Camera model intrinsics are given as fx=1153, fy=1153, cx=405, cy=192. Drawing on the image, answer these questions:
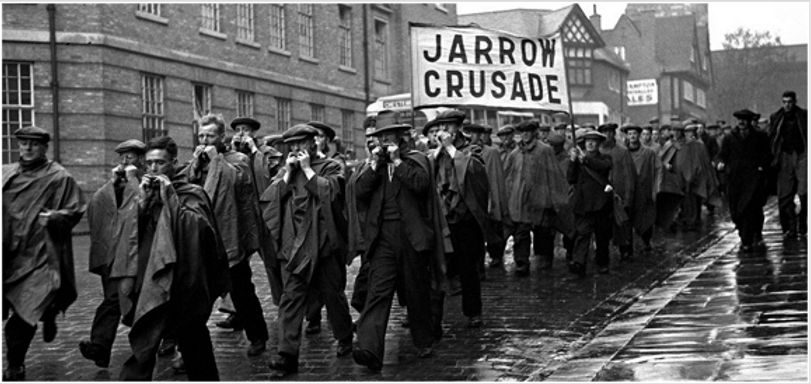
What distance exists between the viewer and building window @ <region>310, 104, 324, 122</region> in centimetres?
3272

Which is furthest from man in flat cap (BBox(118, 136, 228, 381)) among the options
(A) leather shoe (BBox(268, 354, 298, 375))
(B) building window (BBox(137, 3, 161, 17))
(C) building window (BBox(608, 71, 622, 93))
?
(C) building window (BBox(608, 71, 622, 93))

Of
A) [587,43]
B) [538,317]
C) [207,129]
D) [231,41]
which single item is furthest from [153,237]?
[587,43]

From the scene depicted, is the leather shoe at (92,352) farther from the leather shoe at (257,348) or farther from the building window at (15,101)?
the building window at (15,101)

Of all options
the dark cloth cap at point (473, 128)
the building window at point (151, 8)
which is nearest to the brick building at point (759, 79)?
the building window at point (151, 8)

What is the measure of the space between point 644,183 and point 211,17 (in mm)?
14623

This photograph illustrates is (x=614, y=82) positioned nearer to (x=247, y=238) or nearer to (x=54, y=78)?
(x=54, y=78)

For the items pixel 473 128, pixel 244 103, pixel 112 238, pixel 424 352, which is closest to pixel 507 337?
pixel 424 352

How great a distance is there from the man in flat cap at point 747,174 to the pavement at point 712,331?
48.0 inches

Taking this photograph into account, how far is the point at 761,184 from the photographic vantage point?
1523cm

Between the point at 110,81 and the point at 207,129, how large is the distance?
1516 cm

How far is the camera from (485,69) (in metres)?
14.2

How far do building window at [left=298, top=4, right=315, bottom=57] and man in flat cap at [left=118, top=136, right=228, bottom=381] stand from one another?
25.4 metres

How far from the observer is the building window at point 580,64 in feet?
217

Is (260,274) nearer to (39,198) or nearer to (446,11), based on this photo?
(39,198)
